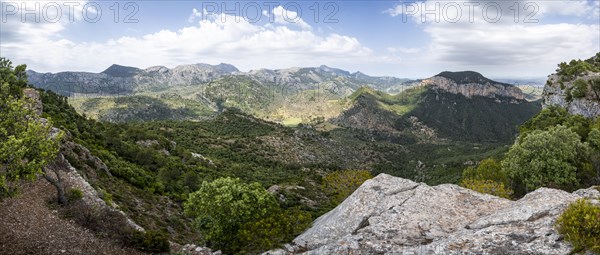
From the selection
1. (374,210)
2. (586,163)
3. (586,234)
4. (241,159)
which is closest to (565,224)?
(586,234)

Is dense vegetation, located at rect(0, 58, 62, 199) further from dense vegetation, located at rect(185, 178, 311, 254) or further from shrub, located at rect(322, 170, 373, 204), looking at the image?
shrub, located at rect(322, 170, 373, 204)

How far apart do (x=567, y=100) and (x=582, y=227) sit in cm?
10405

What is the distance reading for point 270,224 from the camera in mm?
25281

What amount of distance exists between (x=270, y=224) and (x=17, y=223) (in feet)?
60.8

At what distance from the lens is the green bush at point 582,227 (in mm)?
15141

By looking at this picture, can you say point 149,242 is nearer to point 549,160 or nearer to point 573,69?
point 549,160

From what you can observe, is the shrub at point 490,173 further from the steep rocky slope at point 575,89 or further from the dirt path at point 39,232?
the dirt path at point 39,232

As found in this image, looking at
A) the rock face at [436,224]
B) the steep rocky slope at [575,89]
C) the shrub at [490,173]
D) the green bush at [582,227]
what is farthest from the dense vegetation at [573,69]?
the green bush at [582,227]

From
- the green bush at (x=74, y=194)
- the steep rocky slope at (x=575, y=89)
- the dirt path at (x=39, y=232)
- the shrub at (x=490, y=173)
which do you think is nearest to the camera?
the dirt path at (x=39, y=232)

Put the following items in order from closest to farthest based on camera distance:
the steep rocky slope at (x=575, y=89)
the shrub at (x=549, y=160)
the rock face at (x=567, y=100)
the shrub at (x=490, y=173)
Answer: the shrub at (x=549, y=160) → the shrub at (x=490, y=173) → the rock face at (x=567, y=100) → the steep rocky slope at (x=575, y=89)

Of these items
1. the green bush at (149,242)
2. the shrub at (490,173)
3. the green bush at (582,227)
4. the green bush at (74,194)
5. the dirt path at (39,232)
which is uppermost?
the green bush at (582,227)

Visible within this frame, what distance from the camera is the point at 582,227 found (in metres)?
15.7

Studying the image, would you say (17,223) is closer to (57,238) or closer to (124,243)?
(57,238)

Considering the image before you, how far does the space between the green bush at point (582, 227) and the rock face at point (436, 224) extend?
53 centimetres
